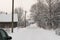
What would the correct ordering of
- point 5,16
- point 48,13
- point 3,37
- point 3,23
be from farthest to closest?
point 5,16, point 3,23, point 48,13, point 3,37

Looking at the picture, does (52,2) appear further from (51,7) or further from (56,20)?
(56,20)

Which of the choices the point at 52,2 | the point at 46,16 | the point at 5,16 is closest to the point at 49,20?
the point at 46,16

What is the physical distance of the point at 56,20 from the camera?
60312mm

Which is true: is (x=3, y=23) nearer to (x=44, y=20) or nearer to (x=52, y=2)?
(x=44, y=20)

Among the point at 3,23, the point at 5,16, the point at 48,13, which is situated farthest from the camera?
the point at 5,16

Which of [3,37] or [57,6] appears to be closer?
[3,37]

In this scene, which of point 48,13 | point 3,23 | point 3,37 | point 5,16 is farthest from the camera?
point 5,16

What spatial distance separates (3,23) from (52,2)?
16933mm

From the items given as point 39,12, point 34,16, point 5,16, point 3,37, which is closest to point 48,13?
point 39,12

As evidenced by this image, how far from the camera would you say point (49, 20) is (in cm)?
5928

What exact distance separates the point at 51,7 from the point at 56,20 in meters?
4.35

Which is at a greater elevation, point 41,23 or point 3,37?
point 3,37

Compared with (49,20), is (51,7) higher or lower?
higher

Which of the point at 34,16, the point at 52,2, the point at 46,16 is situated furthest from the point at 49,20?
the point at 34,16
